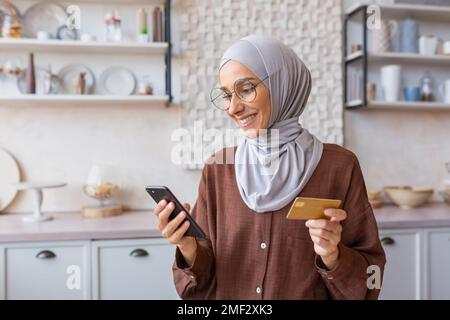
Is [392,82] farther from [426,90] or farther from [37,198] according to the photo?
[37,198]

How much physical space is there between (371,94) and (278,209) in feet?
5.64

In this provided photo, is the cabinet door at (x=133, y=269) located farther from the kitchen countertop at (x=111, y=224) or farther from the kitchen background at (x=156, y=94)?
the kitchen background at (x=156, y=94)

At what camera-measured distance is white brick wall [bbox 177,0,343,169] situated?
2361 mm

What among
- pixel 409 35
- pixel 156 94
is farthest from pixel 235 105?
pixel 409 35

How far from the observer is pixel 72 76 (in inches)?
90.1

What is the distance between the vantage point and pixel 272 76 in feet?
3.19

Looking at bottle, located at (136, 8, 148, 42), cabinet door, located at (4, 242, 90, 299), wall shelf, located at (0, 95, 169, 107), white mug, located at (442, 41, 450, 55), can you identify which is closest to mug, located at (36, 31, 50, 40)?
wall shelf, located at (0, 95, 169, 107)

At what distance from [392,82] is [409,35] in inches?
12.4

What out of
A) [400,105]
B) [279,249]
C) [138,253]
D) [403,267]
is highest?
[400,105]

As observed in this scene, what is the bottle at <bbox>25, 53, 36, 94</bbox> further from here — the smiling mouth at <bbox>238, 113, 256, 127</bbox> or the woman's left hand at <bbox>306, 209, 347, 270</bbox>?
the woman's left hand at <bbox>306, 209, 347, 270</bbox>

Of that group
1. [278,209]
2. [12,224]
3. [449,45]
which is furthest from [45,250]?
[449,45]

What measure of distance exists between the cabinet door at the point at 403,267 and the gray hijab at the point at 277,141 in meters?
1.23

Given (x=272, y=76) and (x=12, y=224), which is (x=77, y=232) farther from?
(x=272, y=76)

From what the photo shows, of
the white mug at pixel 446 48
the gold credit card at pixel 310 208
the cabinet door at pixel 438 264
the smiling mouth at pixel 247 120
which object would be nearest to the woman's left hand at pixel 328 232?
the gold credit card at pixel 310 208
